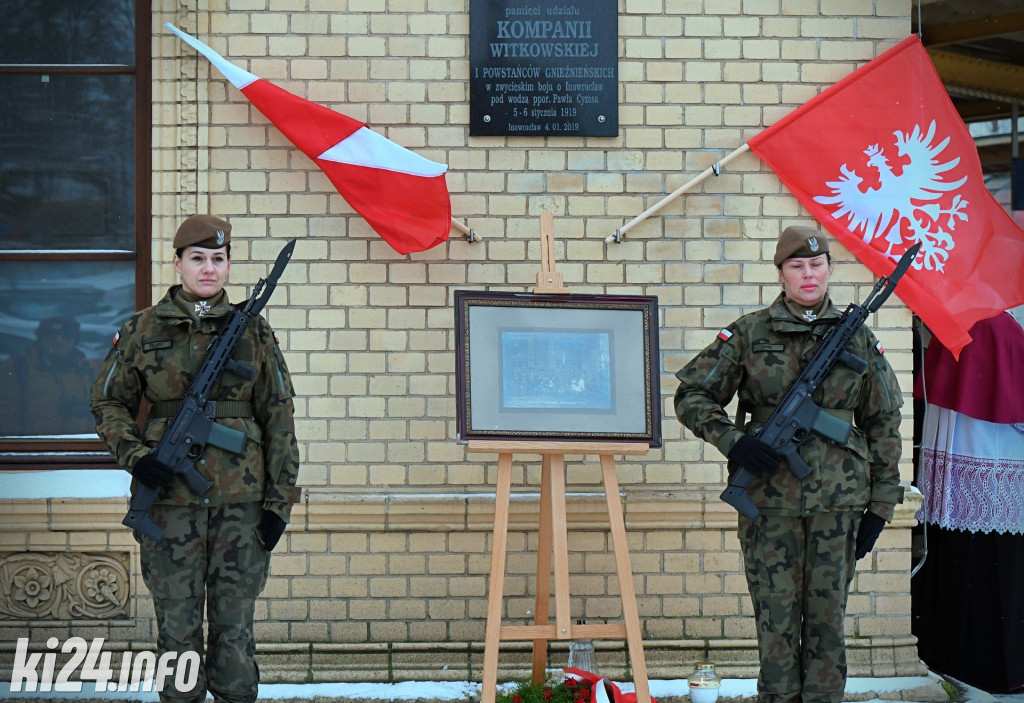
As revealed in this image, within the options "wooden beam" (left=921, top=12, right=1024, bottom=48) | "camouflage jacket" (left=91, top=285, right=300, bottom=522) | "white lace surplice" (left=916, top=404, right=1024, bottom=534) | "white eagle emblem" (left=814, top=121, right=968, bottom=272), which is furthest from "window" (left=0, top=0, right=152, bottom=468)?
"wooden beam" (left=921, top=12, right=1024, bottom=48)

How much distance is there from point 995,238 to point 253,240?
338cm

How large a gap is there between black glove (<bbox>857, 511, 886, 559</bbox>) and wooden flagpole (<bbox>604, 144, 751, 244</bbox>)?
1735mm

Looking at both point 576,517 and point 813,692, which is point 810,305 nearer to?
point 813,692

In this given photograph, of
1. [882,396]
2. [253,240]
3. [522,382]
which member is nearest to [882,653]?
[882,396]

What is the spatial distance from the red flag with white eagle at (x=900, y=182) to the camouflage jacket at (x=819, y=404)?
4.28 feet

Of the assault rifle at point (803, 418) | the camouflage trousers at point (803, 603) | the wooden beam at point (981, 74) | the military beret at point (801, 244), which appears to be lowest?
the camouflage trousers at point (803, 603)

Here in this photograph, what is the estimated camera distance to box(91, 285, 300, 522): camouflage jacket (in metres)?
3.60

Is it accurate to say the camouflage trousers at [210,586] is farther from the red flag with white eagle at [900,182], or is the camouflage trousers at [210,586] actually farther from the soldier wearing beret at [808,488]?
the red flag with white eagle at [900,182]

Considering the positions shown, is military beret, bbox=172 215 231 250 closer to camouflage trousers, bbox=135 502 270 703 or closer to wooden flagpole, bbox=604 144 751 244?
camouflage trousers, bbox=135 502 270 703

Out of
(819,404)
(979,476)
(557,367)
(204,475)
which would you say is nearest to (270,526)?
(204,475)

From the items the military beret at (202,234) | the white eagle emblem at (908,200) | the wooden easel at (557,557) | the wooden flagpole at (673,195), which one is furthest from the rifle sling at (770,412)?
the military beret at (202,234)

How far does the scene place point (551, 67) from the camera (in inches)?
194

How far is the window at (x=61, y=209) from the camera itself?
5.09m

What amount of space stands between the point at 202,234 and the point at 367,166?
128 cm
